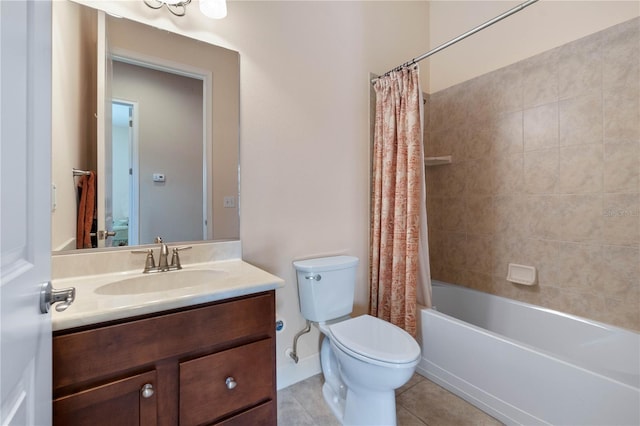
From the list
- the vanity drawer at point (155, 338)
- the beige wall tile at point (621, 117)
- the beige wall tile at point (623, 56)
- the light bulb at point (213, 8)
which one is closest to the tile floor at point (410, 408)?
the vanity drawer at point (155, 338)

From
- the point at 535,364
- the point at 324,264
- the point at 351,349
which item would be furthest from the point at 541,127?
the point at 351,349

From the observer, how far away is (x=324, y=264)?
1.68 metres

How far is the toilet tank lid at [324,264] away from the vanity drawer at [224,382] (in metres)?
0.56

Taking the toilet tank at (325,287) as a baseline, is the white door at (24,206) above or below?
above

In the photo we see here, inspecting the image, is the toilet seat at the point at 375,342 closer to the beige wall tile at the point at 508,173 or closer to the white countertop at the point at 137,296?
the white countertop at the point at 137,296

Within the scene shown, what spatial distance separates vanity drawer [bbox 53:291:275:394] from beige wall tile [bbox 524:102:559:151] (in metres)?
2.01

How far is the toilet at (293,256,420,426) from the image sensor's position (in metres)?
1.26

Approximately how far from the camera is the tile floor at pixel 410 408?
148cm

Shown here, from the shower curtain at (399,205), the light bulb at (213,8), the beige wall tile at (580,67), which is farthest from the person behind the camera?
the shower curtain at (399,205)

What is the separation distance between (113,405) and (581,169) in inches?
100

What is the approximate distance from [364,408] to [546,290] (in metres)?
1.47

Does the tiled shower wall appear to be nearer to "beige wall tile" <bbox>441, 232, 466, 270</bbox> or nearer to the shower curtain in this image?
"beige wall tile" <bbox>441, 232, 466, 270</bbox>

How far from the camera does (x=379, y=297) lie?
2.01 meters

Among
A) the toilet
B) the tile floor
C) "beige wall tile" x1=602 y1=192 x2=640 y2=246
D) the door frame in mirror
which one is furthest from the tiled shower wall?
the door frame in mirror
